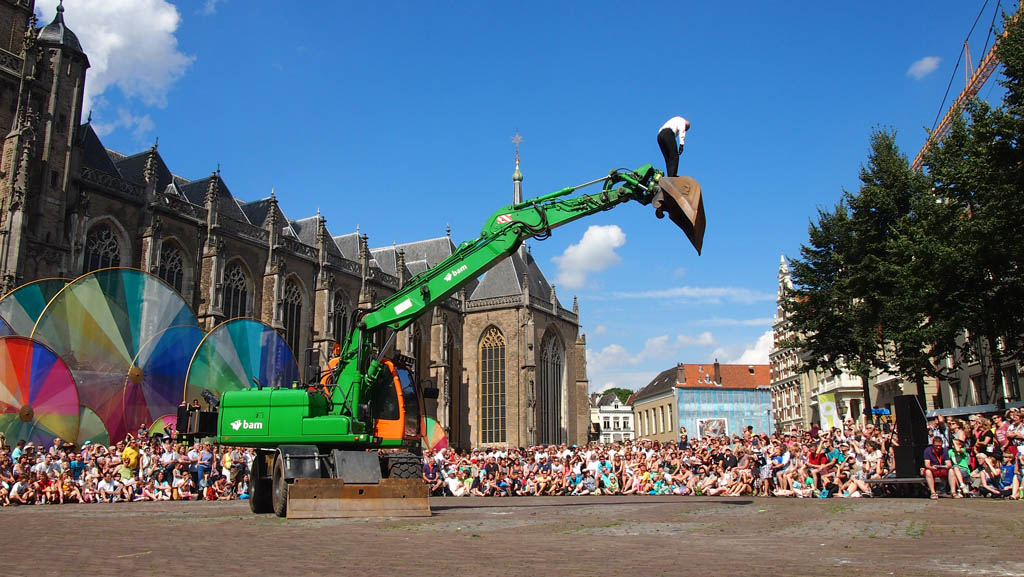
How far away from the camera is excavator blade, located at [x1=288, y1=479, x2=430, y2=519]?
1105 cm

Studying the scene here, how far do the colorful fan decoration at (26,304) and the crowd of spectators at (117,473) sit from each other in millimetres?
3143

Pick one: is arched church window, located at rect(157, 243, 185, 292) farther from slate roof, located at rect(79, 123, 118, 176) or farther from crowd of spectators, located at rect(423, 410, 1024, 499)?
crowd of spectators, located at rect(423, 410, 1024, 499)

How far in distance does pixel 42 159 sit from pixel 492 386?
95.6 ft

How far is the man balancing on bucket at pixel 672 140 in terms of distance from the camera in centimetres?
1158

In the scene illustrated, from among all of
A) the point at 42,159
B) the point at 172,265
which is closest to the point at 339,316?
the point at 172,265

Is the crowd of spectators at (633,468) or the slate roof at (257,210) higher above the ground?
the slate roof at (257,210)

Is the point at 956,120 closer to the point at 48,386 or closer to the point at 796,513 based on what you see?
the point at 796,513

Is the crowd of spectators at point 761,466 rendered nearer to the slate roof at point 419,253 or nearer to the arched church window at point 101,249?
the arched church window at point 101,249

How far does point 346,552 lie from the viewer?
6.97 meters

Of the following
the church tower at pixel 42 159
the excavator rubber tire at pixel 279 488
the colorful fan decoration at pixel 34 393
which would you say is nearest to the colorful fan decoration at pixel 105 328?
the colorful fan decoration at pixel 34 393

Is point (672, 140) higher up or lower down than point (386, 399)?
higher up

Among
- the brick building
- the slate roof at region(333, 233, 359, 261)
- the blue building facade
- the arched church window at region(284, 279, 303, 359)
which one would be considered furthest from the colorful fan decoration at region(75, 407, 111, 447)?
the blue building facade

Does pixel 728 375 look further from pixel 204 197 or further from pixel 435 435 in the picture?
pixel 204 197

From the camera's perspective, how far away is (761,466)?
1866cm
